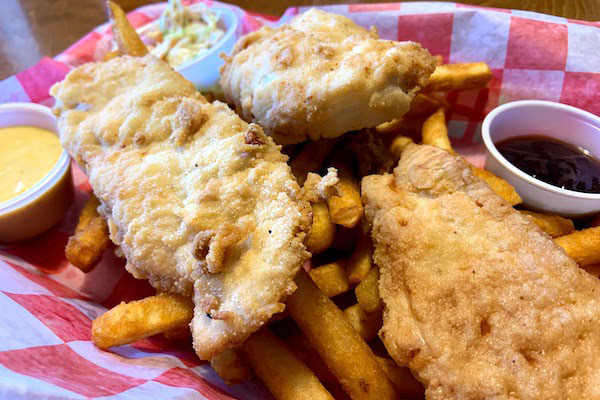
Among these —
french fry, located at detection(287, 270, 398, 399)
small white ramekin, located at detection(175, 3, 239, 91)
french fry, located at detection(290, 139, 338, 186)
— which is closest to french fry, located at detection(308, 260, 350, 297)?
french fry, located at detection(287, 270, 398, 399)

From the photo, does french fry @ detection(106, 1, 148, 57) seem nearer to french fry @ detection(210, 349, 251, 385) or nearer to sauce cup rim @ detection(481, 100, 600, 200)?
french fry @ detection(210, 349, 251, 385)

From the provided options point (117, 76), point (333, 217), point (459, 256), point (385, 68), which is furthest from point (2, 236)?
point (459, 256)

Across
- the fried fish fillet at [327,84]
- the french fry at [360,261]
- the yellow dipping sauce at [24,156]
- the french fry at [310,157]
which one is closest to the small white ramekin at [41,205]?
the yellow dipping sauce at [24,156]

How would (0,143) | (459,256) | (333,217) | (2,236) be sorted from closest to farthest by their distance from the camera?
(459,256), (333,217), (2,236), (0,143)

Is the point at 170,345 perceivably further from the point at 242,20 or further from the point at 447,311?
the point at 242,20

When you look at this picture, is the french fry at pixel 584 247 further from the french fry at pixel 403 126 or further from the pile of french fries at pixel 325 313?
the french fry at pixel 403 126

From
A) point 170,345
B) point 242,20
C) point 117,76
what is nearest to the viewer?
point 170,345

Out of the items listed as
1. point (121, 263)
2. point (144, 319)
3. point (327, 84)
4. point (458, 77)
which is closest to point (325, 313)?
point (144, 319)

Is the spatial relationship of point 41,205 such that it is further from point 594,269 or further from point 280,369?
point 594,269
